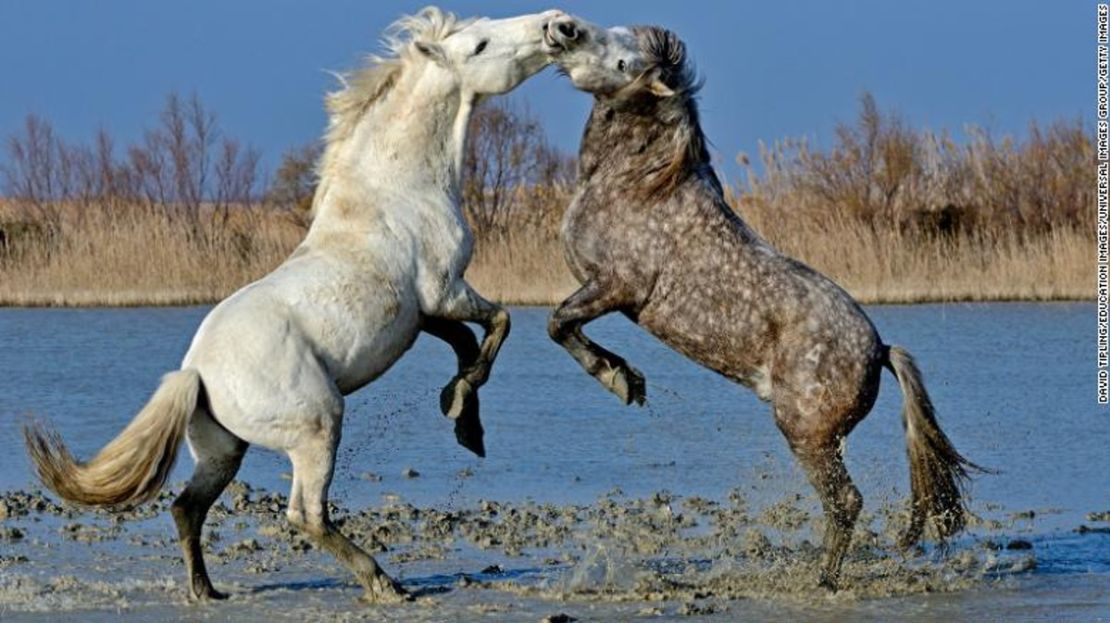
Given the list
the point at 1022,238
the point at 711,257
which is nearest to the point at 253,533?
the point at 711,257

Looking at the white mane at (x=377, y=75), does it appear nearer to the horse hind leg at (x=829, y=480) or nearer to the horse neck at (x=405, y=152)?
the horse neck at (x=405, y=152)

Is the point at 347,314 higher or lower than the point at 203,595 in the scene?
higher

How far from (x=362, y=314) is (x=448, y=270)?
0.40m

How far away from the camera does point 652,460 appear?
33.6 ft

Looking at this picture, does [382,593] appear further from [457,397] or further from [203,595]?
[457,397]

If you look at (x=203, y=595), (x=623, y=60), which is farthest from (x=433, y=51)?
(x=203, y=595)

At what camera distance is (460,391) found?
279 inches

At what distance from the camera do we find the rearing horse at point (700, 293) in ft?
23.3

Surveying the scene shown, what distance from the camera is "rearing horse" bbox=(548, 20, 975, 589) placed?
7105mm

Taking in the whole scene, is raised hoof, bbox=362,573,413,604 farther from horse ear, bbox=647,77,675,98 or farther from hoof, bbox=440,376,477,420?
horse ear, bbox=647,77,675,98

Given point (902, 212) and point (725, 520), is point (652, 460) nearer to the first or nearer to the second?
point (725, 520)

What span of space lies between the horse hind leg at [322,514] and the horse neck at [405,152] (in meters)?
0.87

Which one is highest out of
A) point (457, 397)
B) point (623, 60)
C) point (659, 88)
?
point (623, 60)

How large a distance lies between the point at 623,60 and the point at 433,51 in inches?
28.7
